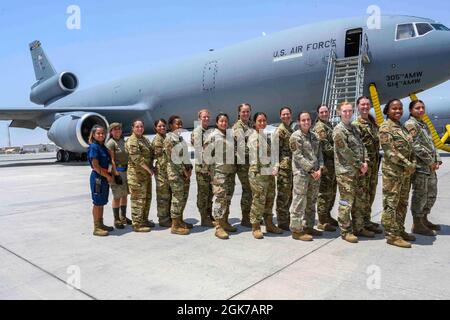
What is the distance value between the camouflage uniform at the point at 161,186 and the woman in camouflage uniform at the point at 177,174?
0.20m

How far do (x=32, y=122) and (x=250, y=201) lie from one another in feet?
60.6

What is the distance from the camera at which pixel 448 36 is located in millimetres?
9312

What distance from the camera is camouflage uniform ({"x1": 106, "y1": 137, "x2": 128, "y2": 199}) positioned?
193 inches

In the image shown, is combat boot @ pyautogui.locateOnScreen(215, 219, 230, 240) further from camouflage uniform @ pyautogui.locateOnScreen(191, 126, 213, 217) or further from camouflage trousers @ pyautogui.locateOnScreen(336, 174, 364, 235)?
camouflage trousers @ pyautogui.locateOnScreen(336, 174, 364, 235)

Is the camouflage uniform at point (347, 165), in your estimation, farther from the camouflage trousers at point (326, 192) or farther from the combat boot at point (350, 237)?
the camouflage trousers at point (326, 192)

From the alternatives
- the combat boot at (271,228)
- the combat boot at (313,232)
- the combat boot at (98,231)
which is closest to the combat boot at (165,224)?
the combat boot at (98,231)

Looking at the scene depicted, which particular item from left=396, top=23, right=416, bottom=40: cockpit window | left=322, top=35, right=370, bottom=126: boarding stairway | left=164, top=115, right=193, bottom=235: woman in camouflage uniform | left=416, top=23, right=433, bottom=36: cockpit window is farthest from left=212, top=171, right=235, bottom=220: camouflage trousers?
left=416, top=23, right=433, bottom=36: cockpit window

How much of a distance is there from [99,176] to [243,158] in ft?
6.44

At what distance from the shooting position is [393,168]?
3801 mm

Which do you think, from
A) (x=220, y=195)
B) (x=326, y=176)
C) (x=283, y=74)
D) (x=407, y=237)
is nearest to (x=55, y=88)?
(x=283, y=74)

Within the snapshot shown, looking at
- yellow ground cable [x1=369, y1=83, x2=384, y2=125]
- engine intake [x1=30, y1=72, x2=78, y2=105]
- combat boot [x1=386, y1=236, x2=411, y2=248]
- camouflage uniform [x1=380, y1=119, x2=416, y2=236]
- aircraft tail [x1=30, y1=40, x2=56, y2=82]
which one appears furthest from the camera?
aircraft tail [x1=30, y1=40, x2=56, y2=82]

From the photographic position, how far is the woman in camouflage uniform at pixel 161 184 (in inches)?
193

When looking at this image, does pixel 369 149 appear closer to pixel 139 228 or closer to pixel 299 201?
pixel 299 201
